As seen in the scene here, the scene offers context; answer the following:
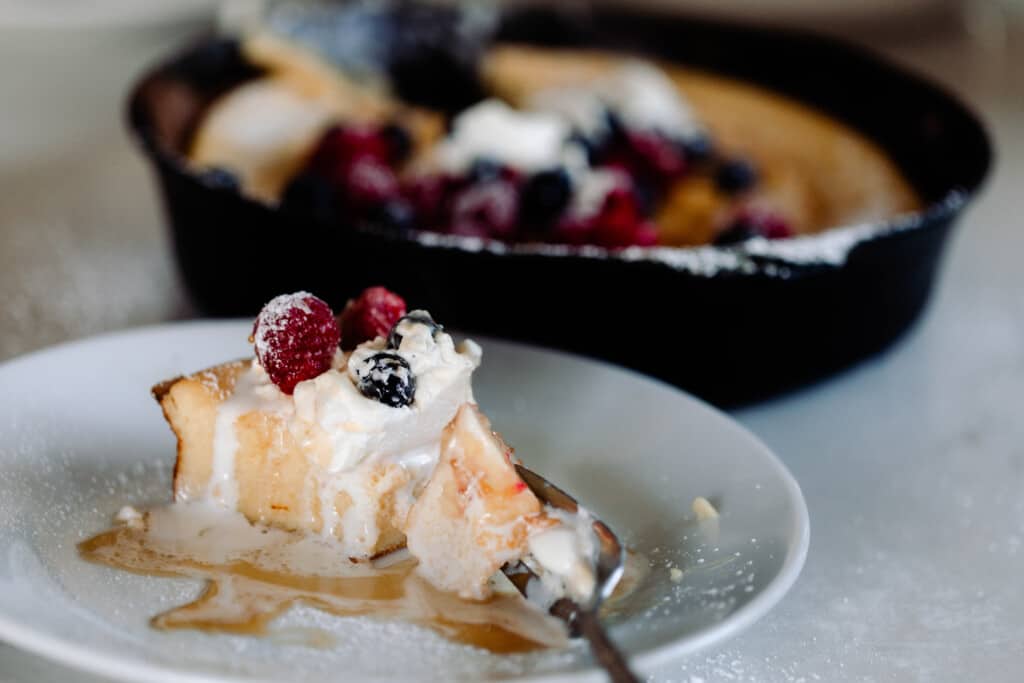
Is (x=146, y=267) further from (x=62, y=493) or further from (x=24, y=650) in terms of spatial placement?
→ (x=24, y=650)

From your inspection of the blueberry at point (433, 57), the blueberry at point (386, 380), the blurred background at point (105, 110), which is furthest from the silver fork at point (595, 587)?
the blueberry at point (433, 57)

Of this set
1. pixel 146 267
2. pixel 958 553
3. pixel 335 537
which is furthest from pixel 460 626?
pixel 146 267

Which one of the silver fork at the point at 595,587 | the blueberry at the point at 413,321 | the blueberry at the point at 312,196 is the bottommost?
the blueberry at the point at 312,196

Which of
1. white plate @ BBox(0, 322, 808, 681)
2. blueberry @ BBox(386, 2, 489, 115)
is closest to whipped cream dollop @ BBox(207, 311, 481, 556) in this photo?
white plate @ BBox(0, 322, 808, 681)

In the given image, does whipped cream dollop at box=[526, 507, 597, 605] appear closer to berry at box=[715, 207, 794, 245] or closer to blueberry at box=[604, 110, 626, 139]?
berry at box=[715, 207, 794, 245]

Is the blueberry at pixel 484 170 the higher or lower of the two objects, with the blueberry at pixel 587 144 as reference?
higher

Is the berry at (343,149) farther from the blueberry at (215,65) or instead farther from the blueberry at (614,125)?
the blueberry at (614,125)
